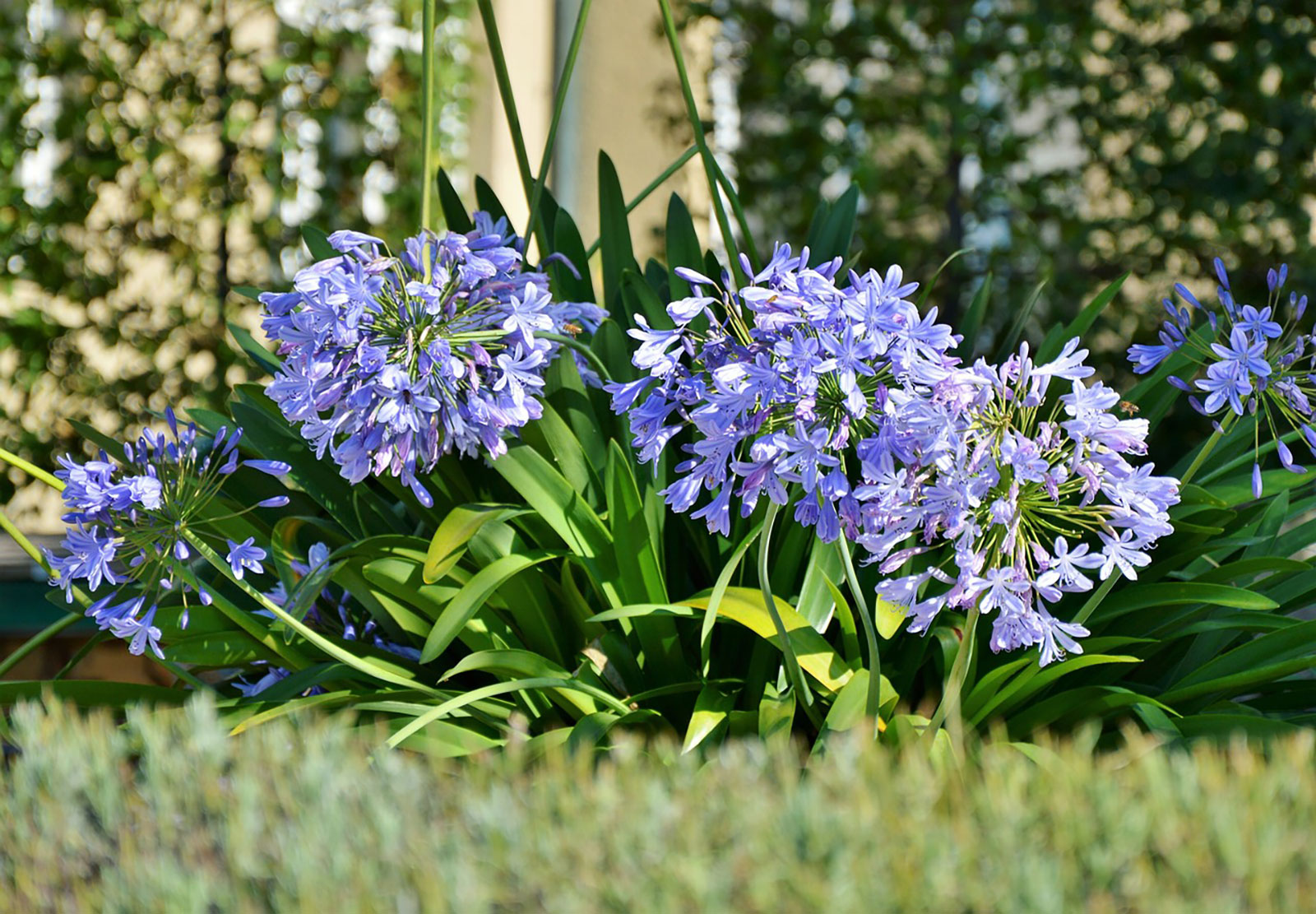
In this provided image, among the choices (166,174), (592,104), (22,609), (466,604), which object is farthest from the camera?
(592,104)

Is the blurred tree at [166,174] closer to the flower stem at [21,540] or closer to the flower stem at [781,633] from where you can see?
the flower stem at [21,540]

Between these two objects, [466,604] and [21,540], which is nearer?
[466,604]

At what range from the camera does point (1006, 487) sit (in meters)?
1.43

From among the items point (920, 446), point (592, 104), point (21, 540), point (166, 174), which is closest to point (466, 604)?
point (920, 446)

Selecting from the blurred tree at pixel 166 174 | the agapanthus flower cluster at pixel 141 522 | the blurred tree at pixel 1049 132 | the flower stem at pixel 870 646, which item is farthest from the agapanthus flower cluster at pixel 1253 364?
the blurred tree at pixel 166 174

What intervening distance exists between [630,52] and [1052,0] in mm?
2094

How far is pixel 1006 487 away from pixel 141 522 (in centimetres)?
120

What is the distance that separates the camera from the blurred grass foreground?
85 centimetres

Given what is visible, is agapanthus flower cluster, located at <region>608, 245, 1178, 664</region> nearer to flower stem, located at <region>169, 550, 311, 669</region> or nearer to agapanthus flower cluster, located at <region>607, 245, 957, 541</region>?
agapanthus flower cluster, located at <region>607, 245, 957, 541</region>

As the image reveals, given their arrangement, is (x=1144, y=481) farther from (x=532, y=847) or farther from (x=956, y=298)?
(x=956, y=298)

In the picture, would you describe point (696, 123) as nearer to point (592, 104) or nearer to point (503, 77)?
point (503, 77)

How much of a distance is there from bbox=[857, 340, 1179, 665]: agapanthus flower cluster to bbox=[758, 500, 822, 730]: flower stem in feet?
0.37

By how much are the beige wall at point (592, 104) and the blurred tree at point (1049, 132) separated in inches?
34.1

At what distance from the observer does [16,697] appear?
1886mm
